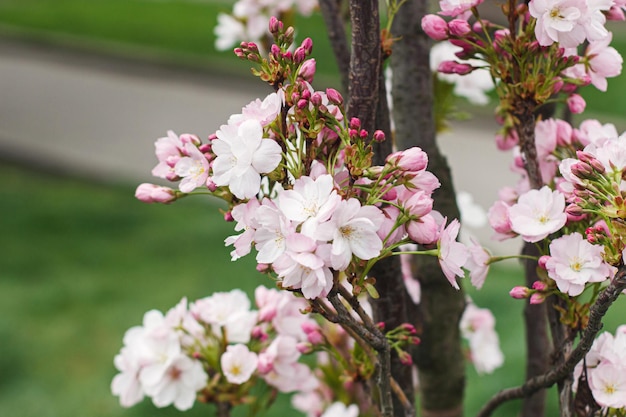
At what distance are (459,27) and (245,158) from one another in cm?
27

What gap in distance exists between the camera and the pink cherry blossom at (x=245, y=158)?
0.70 m

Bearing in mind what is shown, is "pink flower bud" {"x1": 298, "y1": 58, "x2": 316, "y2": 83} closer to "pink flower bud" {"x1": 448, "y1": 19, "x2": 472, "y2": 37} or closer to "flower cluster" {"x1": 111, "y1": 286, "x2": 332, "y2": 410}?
"pink flower bud" {"x1": 448, "y1": 19, "x2": 472, "y2": 37}

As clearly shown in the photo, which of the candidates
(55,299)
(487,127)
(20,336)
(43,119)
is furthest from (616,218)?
(43,119)

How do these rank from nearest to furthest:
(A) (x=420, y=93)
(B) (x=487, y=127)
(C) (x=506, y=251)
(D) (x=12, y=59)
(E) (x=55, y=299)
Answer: (A) (x=420, y=93), (E) (x=55, y=299), (C) (x=506, y=251), (B) (x=487, y=127), (D) (x=12, y=59)

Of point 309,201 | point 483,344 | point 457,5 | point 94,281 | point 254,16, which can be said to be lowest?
point 94,281


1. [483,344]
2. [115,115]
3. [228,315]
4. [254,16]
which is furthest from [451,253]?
[115,115]

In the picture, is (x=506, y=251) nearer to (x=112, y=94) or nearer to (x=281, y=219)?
(x=281, y=219)

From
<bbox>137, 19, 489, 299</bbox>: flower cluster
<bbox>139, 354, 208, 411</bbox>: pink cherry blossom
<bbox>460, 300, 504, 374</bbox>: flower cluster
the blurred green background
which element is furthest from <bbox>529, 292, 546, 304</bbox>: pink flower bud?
the blurred green background

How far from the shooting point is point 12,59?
8383 millimetres

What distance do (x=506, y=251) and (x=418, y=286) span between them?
2977mm

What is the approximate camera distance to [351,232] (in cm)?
68

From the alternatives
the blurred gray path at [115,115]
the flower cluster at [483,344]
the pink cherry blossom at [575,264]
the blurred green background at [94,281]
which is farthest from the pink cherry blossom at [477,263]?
the blurred gray path at [115,115]

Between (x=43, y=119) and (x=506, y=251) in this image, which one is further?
(x=43, y=119)

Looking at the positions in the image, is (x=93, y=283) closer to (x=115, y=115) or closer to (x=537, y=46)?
(x=115, y=115)
